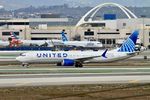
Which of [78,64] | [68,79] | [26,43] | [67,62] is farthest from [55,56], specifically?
[26,43]

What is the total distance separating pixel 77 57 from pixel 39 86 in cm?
3711

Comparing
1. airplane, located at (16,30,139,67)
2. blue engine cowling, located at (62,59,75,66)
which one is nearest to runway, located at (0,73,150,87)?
blue engine cowling, located at (62,59,75,66)

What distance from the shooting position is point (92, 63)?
94625 millimetres

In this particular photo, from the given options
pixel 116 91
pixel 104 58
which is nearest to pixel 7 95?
pixel 116 91

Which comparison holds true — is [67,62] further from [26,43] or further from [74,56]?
[26,43]

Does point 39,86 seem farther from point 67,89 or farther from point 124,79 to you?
point 124,79

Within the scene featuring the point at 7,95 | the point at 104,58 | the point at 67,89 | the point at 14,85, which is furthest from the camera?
the point at 104,58

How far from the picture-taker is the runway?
55281mm

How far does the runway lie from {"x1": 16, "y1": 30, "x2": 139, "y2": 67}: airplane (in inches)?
889

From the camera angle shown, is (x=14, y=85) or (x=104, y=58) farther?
(x=104, y=58)

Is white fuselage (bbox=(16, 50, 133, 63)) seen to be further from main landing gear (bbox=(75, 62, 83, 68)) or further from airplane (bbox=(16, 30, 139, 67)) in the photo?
main landing gear (bbox=(75, 62, 83, 68))

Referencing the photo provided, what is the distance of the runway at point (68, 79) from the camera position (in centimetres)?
5528

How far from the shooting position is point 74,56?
3514 inches

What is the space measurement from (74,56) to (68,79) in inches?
1184
